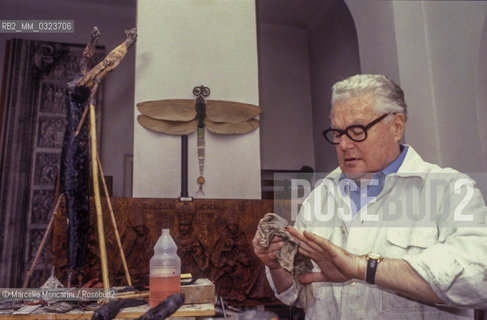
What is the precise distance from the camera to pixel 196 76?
328 cm

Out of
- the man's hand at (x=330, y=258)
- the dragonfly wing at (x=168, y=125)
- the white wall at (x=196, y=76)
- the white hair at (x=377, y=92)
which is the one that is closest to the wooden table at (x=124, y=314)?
the man's hand at (x=330, y=258)

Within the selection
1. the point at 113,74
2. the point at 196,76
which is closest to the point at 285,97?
the point at 113,74

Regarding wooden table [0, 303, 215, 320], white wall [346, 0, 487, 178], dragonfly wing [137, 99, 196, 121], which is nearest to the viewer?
wooden table [0, 303, 215, 320]

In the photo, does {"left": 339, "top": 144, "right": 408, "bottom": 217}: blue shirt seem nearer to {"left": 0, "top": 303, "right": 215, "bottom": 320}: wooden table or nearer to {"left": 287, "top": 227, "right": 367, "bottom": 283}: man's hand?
{"left": 287, "top": 227, "right": 367, "bottom": 283}: man's hand

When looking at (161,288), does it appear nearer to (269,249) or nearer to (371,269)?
(269,249)

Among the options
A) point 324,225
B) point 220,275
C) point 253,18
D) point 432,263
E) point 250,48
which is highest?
point 253,18

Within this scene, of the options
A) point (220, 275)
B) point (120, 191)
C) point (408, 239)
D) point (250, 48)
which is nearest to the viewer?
point (408, 239)

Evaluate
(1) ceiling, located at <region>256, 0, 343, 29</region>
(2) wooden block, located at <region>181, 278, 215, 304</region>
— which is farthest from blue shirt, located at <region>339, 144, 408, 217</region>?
(1) ceiling, located at <region>256, 0, 343, 29</region>

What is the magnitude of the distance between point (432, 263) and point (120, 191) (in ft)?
13.6

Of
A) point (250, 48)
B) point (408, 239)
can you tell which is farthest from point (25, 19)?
point (408, 239)

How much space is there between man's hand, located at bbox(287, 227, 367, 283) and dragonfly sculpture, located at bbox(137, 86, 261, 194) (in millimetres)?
1721

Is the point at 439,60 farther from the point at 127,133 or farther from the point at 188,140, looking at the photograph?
the point at 127,133

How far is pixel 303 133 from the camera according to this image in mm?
5836

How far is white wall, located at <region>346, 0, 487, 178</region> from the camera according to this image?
2.73 meters
